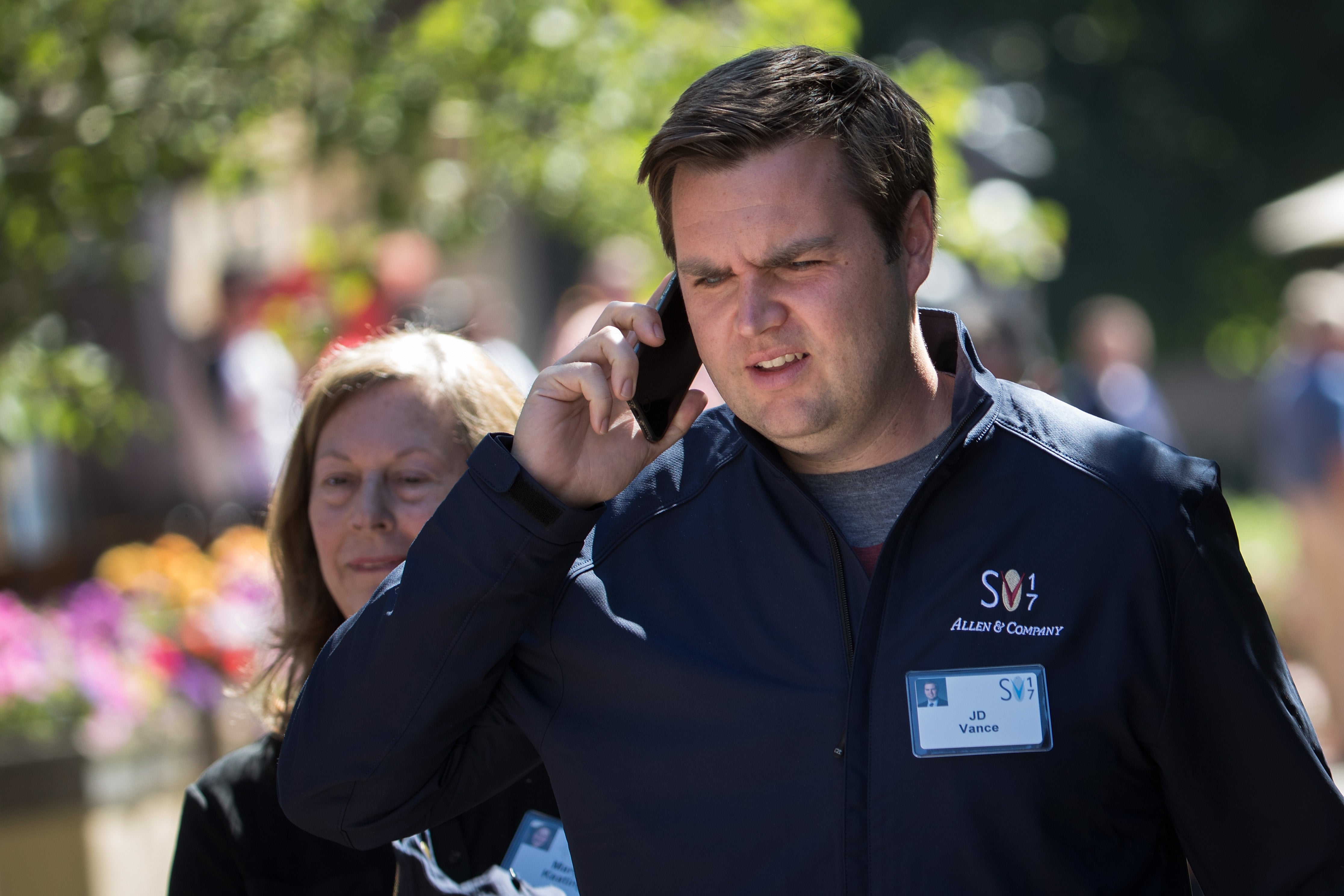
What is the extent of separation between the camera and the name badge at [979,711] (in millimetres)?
1785

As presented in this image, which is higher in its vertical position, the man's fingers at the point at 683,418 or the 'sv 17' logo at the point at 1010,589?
the man's fingers at the point at 683,418

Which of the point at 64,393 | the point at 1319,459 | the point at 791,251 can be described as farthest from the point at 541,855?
the point at 1319,459

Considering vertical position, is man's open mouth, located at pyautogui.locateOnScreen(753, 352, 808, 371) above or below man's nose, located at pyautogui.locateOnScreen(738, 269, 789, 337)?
below

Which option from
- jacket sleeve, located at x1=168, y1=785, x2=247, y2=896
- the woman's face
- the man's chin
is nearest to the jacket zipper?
the man's chin

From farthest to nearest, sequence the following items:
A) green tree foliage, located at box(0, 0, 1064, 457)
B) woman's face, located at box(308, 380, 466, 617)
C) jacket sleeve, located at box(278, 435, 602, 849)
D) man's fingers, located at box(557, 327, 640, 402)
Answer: green tree foliage, located at box(0, 0, 1064, 457) → woman's face, located at box(308, 380, 466, 617) → man's fingers, located at box(557, 327, 640, 402) → jacket sleeve, located at box(278, 435, 602, 849)

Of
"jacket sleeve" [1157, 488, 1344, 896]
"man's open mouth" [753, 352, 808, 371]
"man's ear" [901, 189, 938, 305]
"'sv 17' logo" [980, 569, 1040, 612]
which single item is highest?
"man's ear" [901, 189, 938, 305]

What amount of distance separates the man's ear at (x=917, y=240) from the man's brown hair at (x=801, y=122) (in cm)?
3

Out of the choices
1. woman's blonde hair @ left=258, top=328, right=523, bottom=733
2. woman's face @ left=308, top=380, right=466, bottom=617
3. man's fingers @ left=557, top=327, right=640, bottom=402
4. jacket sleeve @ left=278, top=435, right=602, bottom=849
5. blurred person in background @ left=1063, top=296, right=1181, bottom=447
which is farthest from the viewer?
blurred person in background @ left=1063, top=296, right=1181, bottom=447

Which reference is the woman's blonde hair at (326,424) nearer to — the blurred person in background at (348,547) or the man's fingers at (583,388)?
the blurred person in background at (348,547)

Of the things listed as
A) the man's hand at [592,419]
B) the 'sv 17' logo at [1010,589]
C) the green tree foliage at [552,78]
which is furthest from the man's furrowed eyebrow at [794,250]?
the green tree foliage at [552,78]

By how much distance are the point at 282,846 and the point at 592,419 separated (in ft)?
3.62

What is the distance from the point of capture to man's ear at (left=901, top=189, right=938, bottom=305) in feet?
7.02

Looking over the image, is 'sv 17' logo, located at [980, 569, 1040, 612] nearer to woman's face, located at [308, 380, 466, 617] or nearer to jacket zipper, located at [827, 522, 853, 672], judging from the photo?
jacket zipper, located at [827, 522, 853, 672]

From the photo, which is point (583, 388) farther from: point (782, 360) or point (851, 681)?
point (851, 681)
